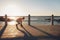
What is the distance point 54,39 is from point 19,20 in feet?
22.8

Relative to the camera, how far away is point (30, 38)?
1068 centimetres

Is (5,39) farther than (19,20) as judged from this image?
No

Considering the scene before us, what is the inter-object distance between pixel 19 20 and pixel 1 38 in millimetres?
6218

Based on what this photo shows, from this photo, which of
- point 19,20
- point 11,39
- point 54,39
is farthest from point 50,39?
point 19,20

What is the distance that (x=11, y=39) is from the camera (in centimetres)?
1032

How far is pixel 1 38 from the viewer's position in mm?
10602

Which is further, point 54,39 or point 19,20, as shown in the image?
point 19,20

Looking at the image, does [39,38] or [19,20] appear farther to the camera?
[19,20]

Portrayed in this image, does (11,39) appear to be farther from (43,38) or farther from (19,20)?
(19,20)

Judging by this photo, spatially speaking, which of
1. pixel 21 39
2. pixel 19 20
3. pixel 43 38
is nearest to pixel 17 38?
pixel 21 39

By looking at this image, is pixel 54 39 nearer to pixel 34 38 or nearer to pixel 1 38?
pixel 34 38

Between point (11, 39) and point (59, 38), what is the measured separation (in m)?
3.30

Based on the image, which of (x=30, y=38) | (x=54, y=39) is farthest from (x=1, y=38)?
(x=54, y=39)

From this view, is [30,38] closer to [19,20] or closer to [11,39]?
[11,39]
